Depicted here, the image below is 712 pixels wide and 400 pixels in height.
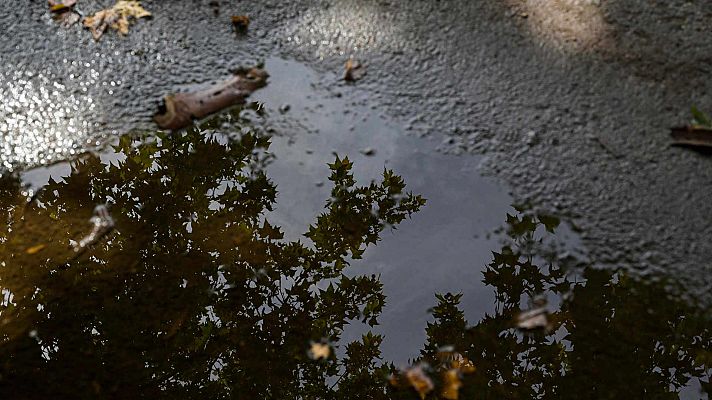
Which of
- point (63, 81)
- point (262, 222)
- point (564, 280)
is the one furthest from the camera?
point (63, 81)

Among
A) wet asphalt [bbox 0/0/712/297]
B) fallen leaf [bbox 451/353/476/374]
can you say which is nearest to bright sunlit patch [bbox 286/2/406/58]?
wet asphalt [bbox 0/0/712/297]

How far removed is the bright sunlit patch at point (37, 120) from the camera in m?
2.95

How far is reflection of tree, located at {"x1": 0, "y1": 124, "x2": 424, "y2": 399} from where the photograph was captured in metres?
2.29

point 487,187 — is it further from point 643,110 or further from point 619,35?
point 619,35

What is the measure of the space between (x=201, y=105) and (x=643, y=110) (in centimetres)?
190

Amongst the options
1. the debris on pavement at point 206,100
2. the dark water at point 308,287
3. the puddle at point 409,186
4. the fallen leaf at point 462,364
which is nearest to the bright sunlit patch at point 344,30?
the puddle at point 409,186

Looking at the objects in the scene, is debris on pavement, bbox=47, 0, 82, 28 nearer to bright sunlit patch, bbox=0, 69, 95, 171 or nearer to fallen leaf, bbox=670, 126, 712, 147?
bright sunlit patch, bbox=0, 69, 95, 171

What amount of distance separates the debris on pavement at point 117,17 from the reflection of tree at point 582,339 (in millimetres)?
2206

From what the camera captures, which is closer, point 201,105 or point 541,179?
point 541,179

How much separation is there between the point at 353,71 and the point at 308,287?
118 centimetres

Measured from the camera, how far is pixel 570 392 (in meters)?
2.21

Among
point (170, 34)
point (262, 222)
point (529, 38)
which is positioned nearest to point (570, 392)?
point (262, 222)

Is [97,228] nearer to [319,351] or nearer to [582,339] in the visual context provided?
[319,351]

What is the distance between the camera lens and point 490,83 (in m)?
3.23
